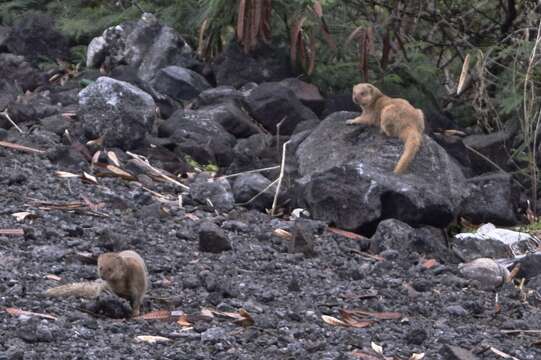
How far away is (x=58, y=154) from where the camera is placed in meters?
7.73

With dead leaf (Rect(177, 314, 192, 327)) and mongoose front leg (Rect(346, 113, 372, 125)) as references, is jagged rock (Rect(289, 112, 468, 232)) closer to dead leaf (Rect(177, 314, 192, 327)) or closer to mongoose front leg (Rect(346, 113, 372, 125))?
mongoose front leg (Rect(346, 113, 372, 125))

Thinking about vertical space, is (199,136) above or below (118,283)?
below

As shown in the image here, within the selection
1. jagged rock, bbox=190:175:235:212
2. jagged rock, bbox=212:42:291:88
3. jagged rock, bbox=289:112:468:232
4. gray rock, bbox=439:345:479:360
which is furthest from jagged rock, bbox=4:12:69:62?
gray rock, bbox=439:345:479:360

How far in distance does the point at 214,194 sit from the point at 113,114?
1.24 m

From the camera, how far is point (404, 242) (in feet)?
23.6

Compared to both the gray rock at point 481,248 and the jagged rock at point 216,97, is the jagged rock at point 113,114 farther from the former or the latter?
the gray rock at point 481,248

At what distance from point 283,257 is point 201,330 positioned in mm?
1574

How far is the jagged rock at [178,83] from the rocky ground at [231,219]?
0.01 m

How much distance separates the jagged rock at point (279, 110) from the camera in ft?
31.3

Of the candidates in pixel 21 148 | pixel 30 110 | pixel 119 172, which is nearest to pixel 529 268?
pixel 119 172

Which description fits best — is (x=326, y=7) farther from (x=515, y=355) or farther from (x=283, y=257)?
(x=515, y=355)

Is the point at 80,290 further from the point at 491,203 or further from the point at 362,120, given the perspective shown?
the point at 491,203

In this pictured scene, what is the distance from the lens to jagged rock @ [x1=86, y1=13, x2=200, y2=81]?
10594 millimetres

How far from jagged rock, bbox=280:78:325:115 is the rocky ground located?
0.02 metres
